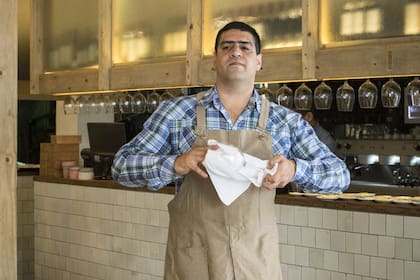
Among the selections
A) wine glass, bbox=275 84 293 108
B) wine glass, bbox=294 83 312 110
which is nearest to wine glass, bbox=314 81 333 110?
wine glass, bbox=294 83 312 110

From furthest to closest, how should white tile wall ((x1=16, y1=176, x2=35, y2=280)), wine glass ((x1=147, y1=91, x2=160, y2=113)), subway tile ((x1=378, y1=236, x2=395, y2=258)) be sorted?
white tile wall ((x1=16, y1=176, x2=35, y2=280)) < wine glass ((x1=147, y1=91, x2=160, y2=113)) < subway tile ((x1=378, y1=236, x2=395, y2=258))

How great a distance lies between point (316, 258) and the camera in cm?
466

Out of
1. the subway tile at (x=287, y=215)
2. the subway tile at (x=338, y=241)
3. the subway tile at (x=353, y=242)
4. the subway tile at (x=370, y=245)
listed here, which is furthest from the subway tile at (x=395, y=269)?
the subway tile at (x=287, y=215)

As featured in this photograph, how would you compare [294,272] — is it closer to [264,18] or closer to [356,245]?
[356,245]

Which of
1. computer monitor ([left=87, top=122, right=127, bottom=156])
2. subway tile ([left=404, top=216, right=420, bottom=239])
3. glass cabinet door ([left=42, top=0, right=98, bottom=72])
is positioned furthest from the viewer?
computer monitor ([left=87, top=122, right=127, bottom=156])

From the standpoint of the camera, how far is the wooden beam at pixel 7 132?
3316 mm

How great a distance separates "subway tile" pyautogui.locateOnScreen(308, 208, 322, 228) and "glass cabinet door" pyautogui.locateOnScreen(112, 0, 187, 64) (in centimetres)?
174

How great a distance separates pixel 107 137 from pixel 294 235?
2.51m

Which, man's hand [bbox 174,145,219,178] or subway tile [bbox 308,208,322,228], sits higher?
man's hand [bbox 174,145,219,178]

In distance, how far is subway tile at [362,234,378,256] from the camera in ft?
14.4

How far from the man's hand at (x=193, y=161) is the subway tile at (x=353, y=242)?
2.28 m

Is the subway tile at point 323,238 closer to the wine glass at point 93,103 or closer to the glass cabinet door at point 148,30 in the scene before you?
the glass cabinet door at point 148,30

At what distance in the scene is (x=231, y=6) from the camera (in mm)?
5320

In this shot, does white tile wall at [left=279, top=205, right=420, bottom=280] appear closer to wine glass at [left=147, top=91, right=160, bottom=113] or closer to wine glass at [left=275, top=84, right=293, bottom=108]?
wine glass at [left=275, top=84, right=293, bottom=108]
